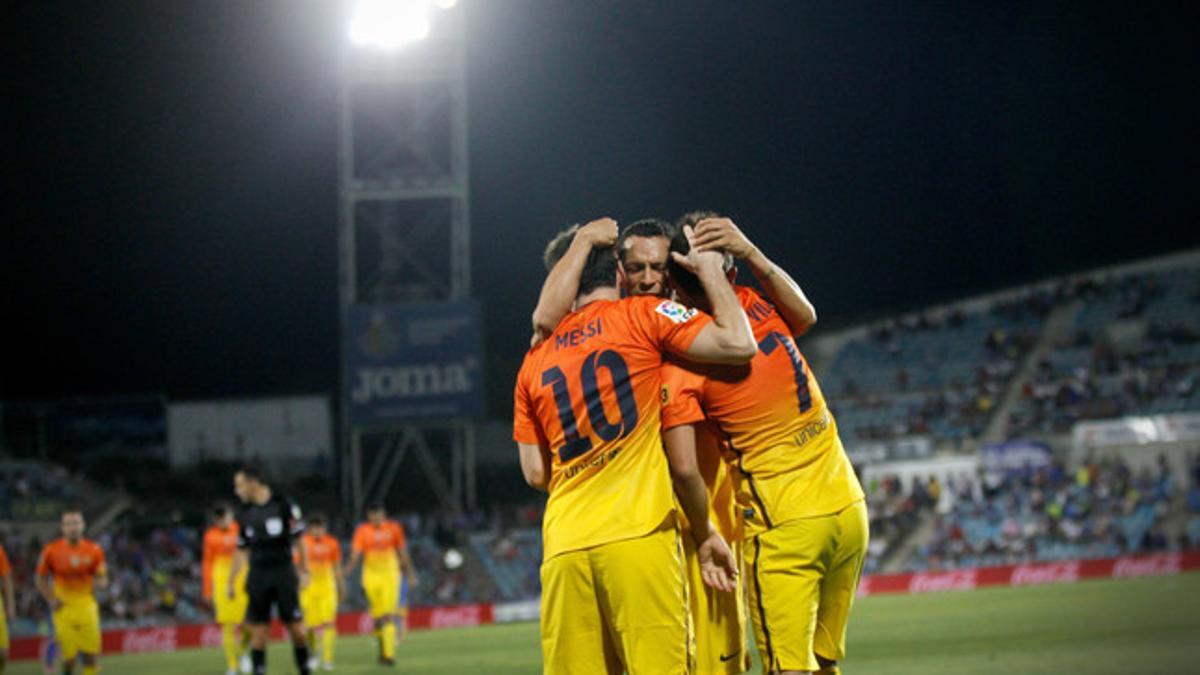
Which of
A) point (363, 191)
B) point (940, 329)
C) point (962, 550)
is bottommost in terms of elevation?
point (962, 550)

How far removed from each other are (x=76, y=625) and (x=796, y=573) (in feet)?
38.5

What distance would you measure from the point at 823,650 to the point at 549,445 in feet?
5.24

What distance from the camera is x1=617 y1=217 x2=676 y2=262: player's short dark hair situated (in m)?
5.75

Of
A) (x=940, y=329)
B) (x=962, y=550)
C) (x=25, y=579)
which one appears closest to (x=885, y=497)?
(x=962, y=550)

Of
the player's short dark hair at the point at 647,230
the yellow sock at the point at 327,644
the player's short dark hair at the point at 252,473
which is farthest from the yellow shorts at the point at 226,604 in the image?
the player's short dark hair at the point at 647,230

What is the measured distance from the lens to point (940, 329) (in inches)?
1954

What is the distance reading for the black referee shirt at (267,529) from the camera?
1383 centimetres

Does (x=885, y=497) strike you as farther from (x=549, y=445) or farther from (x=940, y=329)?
(x=549, y=445)

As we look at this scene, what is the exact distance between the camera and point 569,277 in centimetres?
573

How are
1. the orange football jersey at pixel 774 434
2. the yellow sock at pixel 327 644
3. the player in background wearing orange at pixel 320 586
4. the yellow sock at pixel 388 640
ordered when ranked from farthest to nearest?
the player in background wearing orange at pixel 320 586 < the yellow sock at pixel 327 644 < the yellow sock at pixel 388 640 < the orange football jersey at pixel 774 434

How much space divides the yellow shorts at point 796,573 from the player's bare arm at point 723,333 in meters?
0.91

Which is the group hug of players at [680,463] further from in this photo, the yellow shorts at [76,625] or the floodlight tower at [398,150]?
the floodlight tower at [398,150]

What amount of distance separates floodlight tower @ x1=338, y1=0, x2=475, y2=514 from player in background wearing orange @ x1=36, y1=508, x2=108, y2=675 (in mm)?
17578

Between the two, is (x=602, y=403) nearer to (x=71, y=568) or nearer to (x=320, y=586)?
(x=71, y=568)
